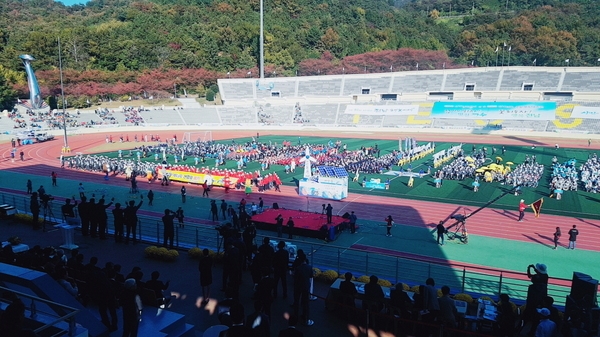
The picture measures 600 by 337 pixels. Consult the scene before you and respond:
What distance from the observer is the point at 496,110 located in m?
60.4

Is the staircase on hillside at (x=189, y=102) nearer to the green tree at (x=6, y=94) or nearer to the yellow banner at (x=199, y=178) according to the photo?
the green tree at (x=6, y=94)

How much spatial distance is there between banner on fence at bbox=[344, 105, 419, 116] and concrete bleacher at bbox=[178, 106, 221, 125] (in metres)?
20.4

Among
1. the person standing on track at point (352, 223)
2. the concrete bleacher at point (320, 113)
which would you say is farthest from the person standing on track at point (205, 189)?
the concrete bleacher at point (320, 113)

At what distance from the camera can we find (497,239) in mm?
19172

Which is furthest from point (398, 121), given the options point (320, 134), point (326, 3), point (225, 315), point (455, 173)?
point (326, 3)

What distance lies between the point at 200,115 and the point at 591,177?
54.9m

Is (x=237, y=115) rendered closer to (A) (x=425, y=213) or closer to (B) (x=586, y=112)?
(B) (x=586, y=112)

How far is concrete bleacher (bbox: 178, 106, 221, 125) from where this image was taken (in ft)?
226

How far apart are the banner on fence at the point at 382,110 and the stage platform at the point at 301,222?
156 feet

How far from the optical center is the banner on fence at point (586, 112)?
54969 mm

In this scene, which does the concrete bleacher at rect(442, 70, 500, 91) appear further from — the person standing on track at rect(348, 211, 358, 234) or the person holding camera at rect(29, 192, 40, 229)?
the person holding camera at rect(29, 192, 40, 229)

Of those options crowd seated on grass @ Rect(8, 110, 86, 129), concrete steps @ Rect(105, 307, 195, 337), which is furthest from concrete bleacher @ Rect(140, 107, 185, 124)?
concrete steps @ Rect(105, 307, 195, 337)

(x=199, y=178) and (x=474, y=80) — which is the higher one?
Answer: (x=474, y=80)

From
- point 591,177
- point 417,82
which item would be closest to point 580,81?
point 417,82
